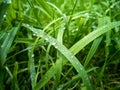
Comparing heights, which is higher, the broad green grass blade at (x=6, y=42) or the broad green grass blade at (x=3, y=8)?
the broad green grass blade at (x=3, y=8)

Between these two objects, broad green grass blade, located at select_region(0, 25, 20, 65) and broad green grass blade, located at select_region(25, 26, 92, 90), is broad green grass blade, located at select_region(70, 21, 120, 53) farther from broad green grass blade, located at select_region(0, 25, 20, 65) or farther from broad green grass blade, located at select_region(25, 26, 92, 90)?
broad green grass blade, located at select_region(0, 25, 20, 65)

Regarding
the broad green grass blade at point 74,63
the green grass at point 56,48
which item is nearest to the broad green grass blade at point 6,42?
the green grass at point 56,48

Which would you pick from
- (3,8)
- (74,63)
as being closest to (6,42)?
(3,8)

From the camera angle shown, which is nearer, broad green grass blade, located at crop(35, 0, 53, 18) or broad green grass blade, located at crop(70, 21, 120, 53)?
broad green grass blade, located at crop(70, 21, 120, 53)

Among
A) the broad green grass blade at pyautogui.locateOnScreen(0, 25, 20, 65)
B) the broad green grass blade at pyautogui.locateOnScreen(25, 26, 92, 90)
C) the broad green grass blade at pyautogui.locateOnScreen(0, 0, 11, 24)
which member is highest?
the broad green grass blade at pyautogui.locateOnScreen(0, 0, 11, 24)

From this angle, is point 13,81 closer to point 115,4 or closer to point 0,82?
point 0,82

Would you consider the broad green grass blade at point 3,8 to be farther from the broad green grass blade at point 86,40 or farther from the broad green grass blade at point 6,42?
the broad green grass blade at point 86,40

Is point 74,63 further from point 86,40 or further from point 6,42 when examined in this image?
point 6,42

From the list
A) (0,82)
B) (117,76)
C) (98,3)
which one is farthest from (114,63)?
(0,82)

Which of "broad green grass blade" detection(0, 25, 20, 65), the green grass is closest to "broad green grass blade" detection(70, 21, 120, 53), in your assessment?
the green grass
